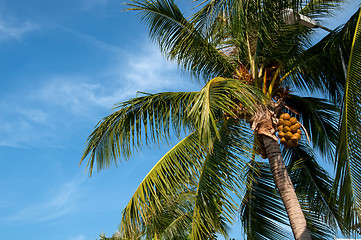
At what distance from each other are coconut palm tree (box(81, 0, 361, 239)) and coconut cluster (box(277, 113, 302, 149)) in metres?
0.02

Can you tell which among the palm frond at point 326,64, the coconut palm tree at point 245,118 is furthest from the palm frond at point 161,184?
the palm frond at point 326,64

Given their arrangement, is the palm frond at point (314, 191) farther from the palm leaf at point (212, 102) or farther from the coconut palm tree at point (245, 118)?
the palm leaf at point (212, 102)

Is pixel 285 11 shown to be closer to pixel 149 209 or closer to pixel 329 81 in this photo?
pixel 329 81

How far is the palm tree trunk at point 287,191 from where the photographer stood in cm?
645

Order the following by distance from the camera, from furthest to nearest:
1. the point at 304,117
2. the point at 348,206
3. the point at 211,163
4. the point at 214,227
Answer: the point at 304,117 → the point at 211,163 → the point at 214,227 → the point at 348,206

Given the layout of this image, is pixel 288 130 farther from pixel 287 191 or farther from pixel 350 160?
pixel 350 160

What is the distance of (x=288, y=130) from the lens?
7082 millimetres

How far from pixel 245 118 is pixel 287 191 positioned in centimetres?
142

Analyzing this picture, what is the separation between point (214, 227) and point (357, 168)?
2.47m

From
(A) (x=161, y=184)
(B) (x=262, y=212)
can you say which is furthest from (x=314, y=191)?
(A) (x=161, y=184)

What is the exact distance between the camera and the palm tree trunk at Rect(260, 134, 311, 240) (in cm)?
645

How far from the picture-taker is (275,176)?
22.9 feet

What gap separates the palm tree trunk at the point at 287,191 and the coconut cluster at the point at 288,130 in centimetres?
19

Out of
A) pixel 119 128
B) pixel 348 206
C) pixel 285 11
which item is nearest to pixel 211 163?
pixel 119 128
